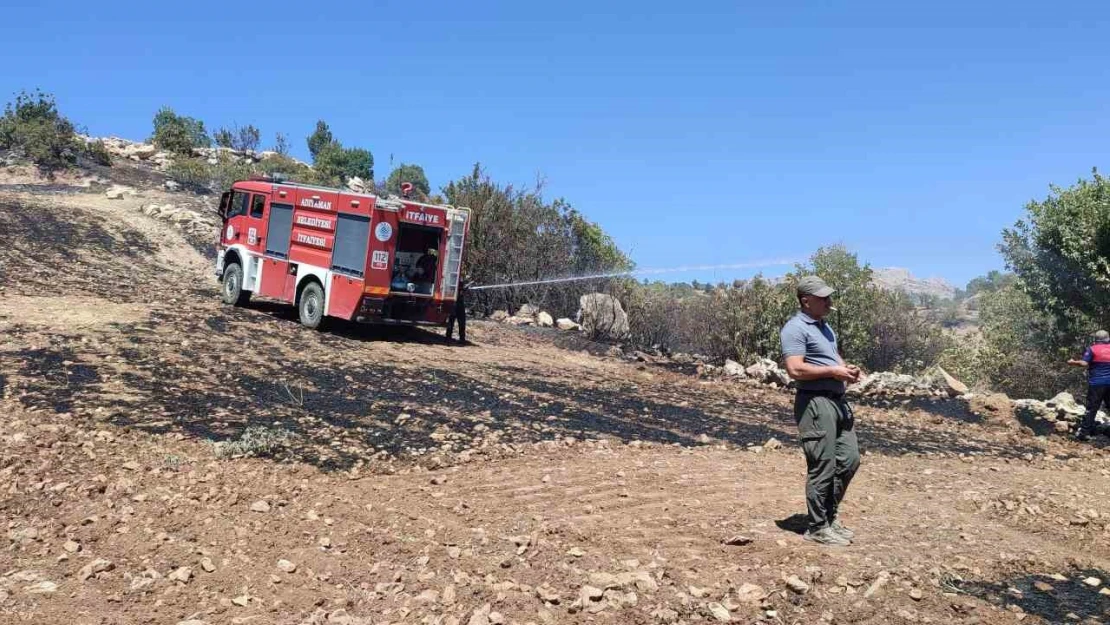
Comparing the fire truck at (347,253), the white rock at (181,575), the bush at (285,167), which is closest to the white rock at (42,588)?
the white rock at (181,575)

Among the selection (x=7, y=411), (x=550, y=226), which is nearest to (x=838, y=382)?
(x=7, y=411)

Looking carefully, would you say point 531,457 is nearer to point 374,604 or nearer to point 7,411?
point 374,604

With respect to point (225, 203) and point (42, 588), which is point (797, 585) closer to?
point (42, 588)

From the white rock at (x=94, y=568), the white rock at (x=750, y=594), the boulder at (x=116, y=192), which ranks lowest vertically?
the white rock at (x=94, y=568)

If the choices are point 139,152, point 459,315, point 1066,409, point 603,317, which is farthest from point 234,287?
point 139,152

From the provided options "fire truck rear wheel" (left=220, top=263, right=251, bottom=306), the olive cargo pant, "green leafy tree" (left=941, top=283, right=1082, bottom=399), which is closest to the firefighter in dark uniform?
"fire truck rear wheel" (left=220, top=263, right=251, bottom=306)

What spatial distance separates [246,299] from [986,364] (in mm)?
20215

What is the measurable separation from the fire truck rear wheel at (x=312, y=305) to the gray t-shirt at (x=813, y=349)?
34.7ft

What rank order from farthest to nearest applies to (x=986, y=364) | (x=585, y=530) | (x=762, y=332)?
(x=986, y=364)
(x=762, y=332)
(x=585, y=530)

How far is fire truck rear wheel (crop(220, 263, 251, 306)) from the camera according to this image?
15888mm

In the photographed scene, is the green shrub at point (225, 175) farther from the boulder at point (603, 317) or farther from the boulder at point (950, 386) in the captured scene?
the boulder at point (950, 386)

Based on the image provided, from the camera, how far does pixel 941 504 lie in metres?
6.87

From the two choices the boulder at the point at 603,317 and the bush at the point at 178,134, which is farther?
the bush at the point at 178,134

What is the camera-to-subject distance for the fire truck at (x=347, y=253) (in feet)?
44.4
